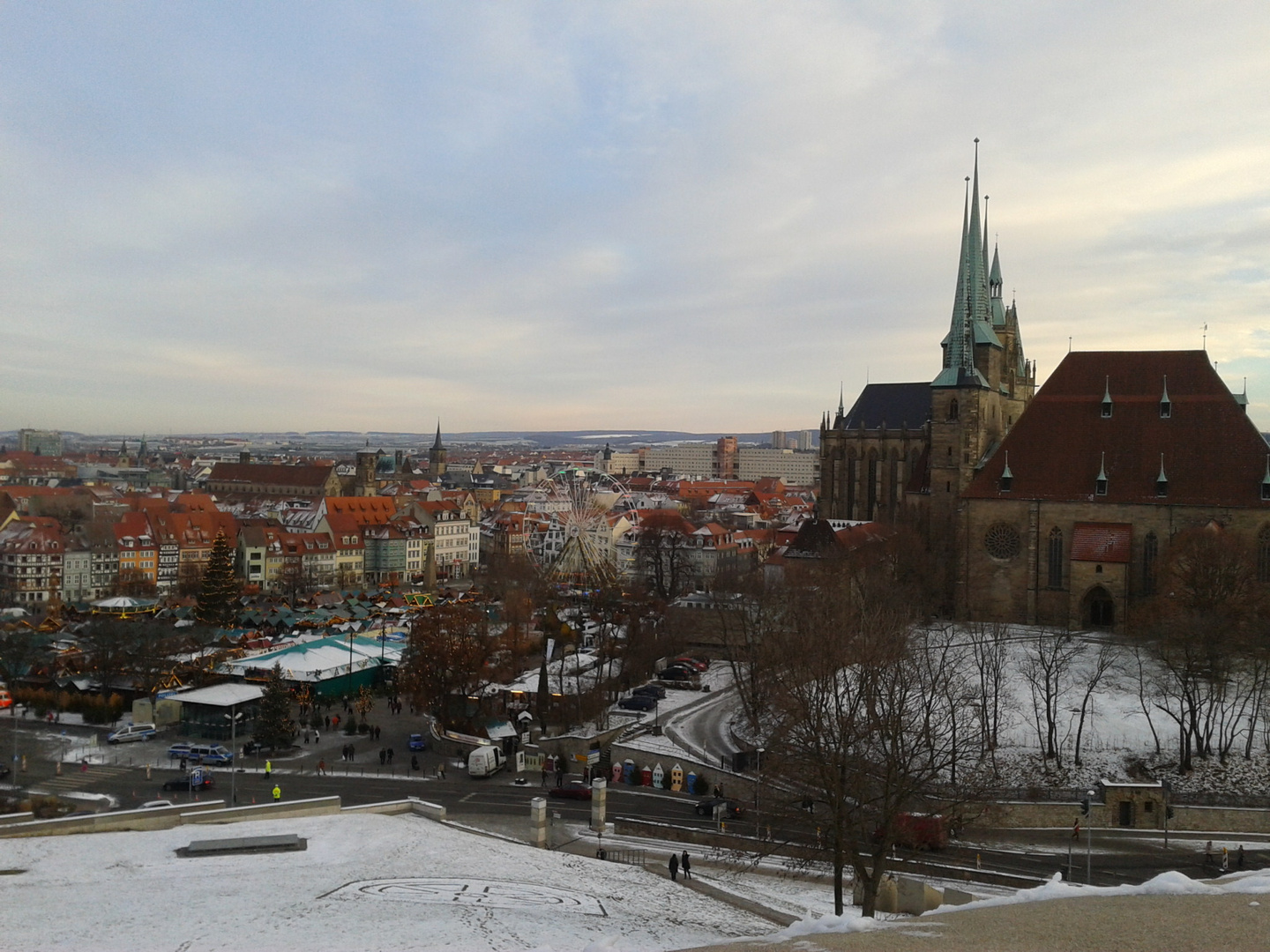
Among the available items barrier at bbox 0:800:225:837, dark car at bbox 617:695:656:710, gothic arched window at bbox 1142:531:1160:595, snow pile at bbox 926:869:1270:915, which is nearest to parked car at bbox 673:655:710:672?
dark car at bbox 617:695:656:710

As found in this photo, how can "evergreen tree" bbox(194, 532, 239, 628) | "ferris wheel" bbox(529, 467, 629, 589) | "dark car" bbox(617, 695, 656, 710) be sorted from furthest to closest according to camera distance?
"ferris wheel" bbox(529, 467, 629, 589) < "evergreen tree" bbox(194, 532, 239, 628) < "dark car" bbox(617, 695, 656, 710)

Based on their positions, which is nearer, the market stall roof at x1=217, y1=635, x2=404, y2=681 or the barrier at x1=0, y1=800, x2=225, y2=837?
the barrier at x1=0, y1=800, x2=225, y2=837

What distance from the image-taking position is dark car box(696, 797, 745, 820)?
3556 centimetres

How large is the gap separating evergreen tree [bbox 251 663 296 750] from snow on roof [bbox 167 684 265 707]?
8.38 ft

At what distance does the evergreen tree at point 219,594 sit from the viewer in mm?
70812

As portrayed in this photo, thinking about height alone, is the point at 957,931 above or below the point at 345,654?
above

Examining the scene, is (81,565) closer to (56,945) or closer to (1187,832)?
(56,945)

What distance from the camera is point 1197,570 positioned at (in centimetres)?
4434

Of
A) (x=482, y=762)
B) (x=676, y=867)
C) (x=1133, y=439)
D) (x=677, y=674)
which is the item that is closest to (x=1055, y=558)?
(x=1133, y=439)

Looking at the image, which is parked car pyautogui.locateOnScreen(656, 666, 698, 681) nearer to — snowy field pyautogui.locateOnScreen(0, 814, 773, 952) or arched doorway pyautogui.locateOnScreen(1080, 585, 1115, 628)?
arched doorway pyautogui.locateOnScreen(1080, 585, 1115, 628)

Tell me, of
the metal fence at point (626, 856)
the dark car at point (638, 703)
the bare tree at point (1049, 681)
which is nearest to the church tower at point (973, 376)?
the bare tree at point (1049, 681)

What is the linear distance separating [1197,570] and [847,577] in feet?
51.3

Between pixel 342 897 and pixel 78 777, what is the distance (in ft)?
69.6

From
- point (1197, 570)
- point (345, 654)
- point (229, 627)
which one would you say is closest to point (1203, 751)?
point (1197, 570)
